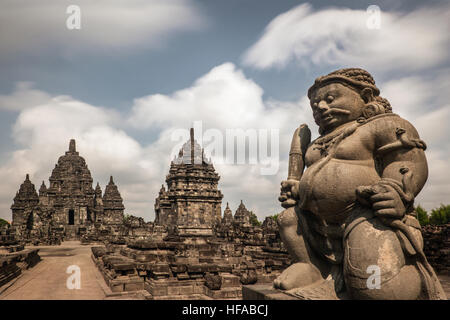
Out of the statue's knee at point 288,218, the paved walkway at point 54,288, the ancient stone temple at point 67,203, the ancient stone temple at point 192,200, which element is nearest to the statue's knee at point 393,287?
the statue's knee at point 288,218

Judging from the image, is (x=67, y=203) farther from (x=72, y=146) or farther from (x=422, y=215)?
Result: (x=422, y=215)

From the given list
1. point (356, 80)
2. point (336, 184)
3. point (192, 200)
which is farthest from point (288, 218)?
point (192, 200)

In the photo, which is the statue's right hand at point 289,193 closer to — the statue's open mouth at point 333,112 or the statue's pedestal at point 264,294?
the statue's open mouth at point 333,112

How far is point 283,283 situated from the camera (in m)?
3.57

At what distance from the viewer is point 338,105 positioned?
3.79m

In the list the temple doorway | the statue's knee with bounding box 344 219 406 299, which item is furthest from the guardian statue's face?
the temple doorway

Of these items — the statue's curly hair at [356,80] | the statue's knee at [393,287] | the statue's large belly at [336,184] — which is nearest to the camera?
the statue's knee at [393,287]

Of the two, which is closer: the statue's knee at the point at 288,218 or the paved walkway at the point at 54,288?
the statue's knee at the point at 288,218

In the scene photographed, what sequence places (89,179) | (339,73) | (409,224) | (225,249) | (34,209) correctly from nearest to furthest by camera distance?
1. (409,224)
2. (339,73)
3. (225,249)
4. (34,209)
5. (89,179)

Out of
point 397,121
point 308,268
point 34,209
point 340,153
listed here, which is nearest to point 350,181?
point 340,153

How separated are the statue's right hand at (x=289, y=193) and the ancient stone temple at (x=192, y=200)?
1226 inches

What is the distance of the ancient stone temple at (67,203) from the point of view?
1476 inches
